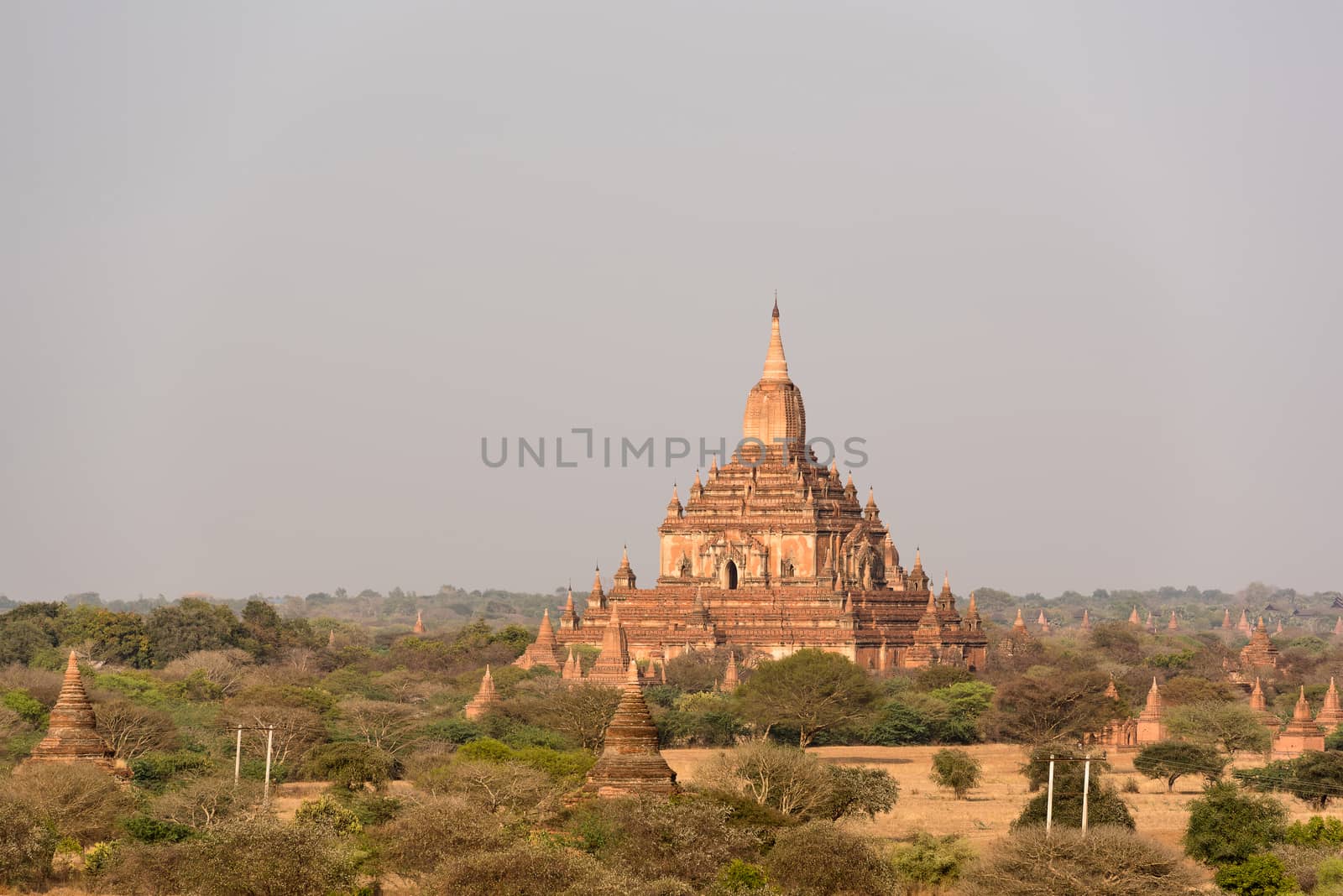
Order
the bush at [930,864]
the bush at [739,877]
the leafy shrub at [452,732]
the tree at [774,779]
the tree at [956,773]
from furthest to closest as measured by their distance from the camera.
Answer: the leafy shrub at [452,732] → the tree at [956,773] → the tree at [774,779] → the bush at [930,864] → the bush at [739,877]

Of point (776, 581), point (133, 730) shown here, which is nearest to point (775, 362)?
point (776, 581)

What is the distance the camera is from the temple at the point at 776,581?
98.8 m

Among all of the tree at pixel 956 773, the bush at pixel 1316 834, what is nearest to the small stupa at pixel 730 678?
the tree at pixel 956 773

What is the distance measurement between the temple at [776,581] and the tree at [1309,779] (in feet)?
96.9

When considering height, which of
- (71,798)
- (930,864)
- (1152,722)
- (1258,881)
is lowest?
(1258,881)

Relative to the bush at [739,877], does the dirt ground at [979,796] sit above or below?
above

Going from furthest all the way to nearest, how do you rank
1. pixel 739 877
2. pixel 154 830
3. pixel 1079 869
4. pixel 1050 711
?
pixel 1050 711
pixel 154 830
pixel 1079 869
pixel 739 877

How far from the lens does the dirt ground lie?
59219mm

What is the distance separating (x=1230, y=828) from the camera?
54344 millimetres

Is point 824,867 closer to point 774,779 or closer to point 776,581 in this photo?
point 774,779

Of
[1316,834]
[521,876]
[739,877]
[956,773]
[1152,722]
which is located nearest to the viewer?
[521,876]

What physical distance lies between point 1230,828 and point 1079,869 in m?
9.31

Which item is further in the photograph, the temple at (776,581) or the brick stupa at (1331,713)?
the temple at (776,581)

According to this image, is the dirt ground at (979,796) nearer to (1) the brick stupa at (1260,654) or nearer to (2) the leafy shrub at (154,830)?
(2) the leafy shrub at (154,830)
